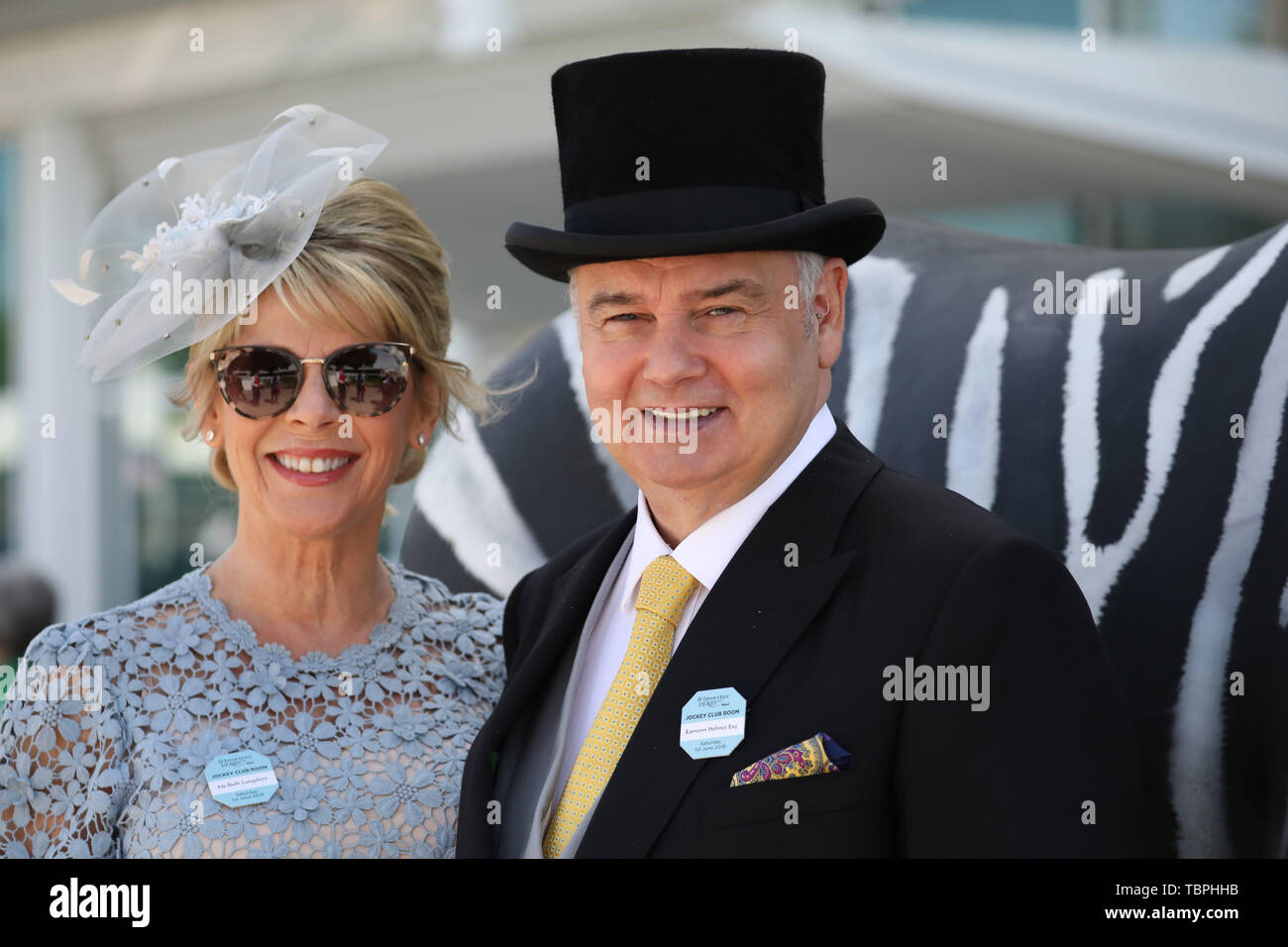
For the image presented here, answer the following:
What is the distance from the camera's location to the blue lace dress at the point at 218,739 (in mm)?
2195

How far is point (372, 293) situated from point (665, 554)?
0.76 metres

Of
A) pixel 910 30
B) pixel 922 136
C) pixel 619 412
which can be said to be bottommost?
pixel 619 412

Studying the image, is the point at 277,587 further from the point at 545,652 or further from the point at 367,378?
the point at 545,652

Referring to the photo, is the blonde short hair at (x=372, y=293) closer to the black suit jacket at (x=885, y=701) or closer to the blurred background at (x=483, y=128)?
the black suit jacket at (x=885, y=701)

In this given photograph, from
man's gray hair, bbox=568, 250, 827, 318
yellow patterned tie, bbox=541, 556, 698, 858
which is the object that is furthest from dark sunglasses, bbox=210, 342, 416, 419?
man's gray hair, bbox=568, 250, 827, 318

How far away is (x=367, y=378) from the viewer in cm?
248

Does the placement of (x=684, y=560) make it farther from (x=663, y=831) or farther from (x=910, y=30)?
(x=910, y=30)

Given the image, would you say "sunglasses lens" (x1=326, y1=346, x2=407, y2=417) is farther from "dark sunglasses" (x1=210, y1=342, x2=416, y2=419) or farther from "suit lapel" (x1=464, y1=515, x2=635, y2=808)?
"suit lapel" (x1=464, y1=515, x2=635, y2=808)

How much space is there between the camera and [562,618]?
2287mm

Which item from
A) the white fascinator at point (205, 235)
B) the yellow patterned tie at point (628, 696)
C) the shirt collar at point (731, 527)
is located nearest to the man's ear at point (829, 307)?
the shirt collar at point (731, 527)

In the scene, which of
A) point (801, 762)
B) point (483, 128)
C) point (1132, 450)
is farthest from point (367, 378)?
point (483, 128)

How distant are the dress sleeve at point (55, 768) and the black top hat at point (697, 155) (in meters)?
1.02

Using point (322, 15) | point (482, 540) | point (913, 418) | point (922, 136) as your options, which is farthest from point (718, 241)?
point (322, 15)

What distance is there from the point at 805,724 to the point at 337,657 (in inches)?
39.0
